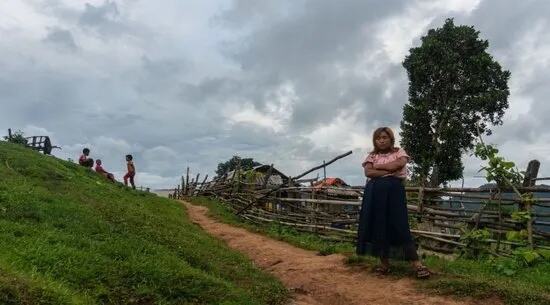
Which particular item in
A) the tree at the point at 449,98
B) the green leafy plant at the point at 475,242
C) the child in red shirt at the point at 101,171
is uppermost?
the tree at the point at 449,98

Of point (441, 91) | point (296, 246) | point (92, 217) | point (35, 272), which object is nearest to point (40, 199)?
point (92, 217)

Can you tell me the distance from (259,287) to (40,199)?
12.6ft

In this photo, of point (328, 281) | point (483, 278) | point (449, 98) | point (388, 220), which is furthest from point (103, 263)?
point (449, 98)

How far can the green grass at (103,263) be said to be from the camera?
3.98 metres

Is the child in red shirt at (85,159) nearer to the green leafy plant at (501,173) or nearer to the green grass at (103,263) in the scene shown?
the green grass at (103,263)

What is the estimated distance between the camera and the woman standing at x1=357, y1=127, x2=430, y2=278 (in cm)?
576

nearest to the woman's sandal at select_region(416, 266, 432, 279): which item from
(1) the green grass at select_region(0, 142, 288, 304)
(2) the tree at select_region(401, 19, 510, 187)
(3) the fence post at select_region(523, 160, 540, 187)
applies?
(1) the green grass at select_region(0, 142, 288, 304)

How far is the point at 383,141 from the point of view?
19.2 feet

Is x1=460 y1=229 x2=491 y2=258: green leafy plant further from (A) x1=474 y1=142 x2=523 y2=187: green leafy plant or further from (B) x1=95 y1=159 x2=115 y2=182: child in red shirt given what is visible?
(B) x1=95 y1=159 x2=115 y2=182: child in red shirt

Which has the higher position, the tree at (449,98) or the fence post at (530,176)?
the tree at (449,98)

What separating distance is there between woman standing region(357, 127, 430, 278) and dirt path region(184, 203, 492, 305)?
1.10ft

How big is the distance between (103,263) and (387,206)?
315 centimetres

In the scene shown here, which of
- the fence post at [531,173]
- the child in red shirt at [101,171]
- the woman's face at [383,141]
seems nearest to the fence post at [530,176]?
the fence post at [531,173]

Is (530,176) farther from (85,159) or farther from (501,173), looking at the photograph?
(85,159)
